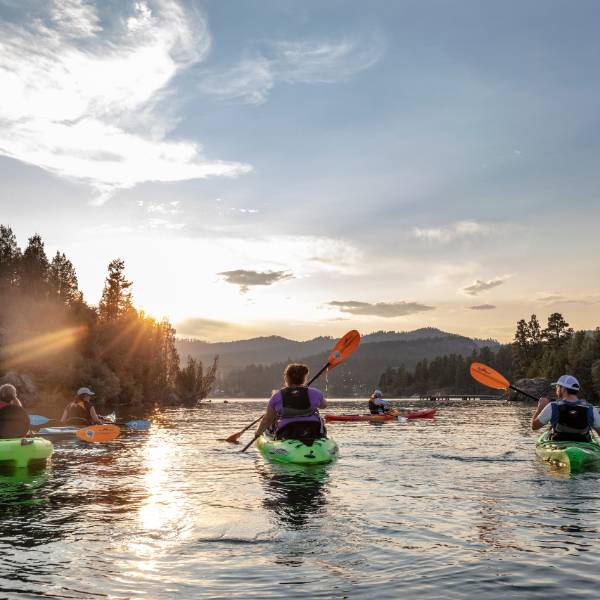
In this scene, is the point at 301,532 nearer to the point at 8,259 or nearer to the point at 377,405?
the point at 377,405

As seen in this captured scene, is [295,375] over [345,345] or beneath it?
beneath

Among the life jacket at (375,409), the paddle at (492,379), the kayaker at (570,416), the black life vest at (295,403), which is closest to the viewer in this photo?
the kayaker at (570,416)

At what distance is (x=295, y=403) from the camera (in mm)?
14328

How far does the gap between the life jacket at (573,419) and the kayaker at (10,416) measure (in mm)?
12624

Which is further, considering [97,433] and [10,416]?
[97,433]

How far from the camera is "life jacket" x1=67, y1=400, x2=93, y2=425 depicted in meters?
21.7

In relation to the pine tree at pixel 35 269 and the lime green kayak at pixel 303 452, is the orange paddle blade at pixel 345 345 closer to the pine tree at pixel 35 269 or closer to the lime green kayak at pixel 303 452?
the lime green kayak at pixel 303 452

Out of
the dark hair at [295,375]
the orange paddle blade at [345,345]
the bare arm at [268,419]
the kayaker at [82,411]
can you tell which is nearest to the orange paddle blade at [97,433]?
the kayaker at [82,411]

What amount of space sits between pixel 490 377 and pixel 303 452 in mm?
8616

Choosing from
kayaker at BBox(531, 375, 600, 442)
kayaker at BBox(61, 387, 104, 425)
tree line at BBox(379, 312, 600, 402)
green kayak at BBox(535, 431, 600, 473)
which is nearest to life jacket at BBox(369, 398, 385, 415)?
kayaker at BBox(61, 387, 104, 425)

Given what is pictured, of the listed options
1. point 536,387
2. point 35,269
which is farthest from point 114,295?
point 536,387

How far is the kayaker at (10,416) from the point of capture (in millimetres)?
14594

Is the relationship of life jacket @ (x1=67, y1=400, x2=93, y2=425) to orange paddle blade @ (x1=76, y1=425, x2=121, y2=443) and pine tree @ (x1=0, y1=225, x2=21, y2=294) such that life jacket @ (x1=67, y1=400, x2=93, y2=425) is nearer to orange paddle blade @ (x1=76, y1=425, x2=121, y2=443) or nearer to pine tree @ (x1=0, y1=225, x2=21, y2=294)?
orange paddle blade @ (x1=76, y1=425, x2=121, y2=443)

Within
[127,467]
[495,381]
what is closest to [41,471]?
[127,467]
